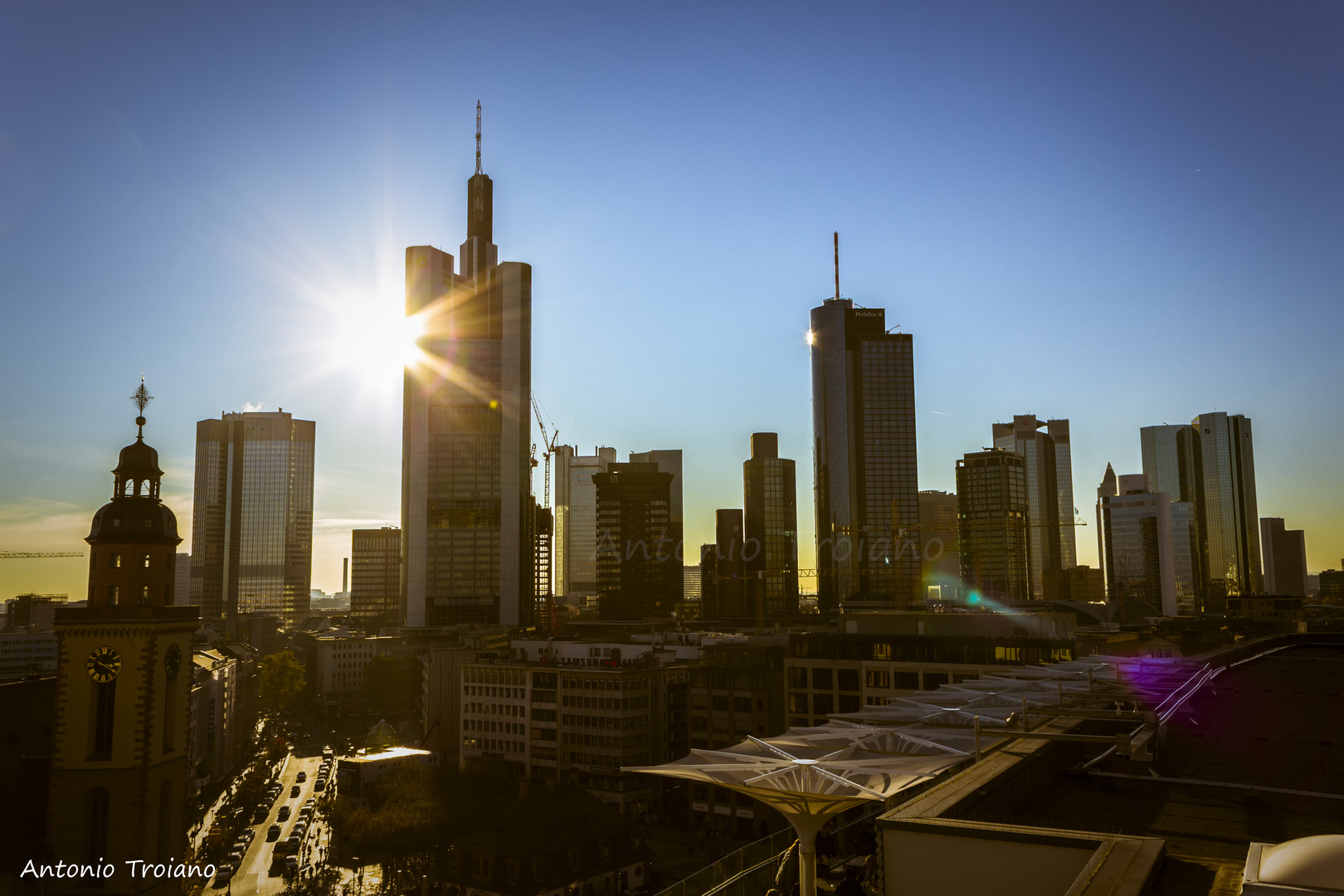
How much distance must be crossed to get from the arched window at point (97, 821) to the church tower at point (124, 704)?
1.2 inches

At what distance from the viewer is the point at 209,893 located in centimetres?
5953

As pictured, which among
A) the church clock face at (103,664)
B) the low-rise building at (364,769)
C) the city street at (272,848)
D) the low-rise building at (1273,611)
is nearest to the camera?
the church clock face at (103,664)

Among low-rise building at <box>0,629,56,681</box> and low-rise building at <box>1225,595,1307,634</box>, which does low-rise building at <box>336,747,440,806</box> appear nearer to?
low-rise building at <box>0,629,56,681</box>

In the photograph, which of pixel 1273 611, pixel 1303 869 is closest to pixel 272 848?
pixel 1303 869

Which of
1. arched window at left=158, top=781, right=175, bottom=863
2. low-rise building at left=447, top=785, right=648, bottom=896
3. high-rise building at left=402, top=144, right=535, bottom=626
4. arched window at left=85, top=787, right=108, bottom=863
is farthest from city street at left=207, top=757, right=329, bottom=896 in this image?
high-rise building at left=402, top=144, right=535, bottom=626

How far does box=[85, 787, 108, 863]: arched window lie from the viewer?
33938mm

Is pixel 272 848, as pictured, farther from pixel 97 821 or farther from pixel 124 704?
pixel 124 704

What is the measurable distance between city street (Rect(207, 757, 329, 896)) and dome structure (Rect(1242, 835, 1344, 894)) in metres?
65.2

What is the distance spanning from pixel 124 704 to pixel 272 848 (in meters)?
44.8

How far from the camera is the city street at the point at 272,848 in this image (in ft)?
204

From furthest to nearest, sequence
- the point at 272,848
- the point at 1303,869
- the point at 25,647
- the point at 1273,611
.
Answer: the point at 1273,611, the point at 25,647, the point at 272,848, the point at 1303,869

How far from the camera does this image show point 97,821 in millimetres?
34375

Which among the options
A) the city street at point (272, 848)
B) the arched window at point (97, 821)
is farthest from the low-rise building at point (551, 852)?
the arched window at point (97, 821)

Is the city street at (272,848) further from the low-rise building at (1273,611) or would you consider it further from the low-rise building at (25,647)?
the low-rise building at (1273,611)
